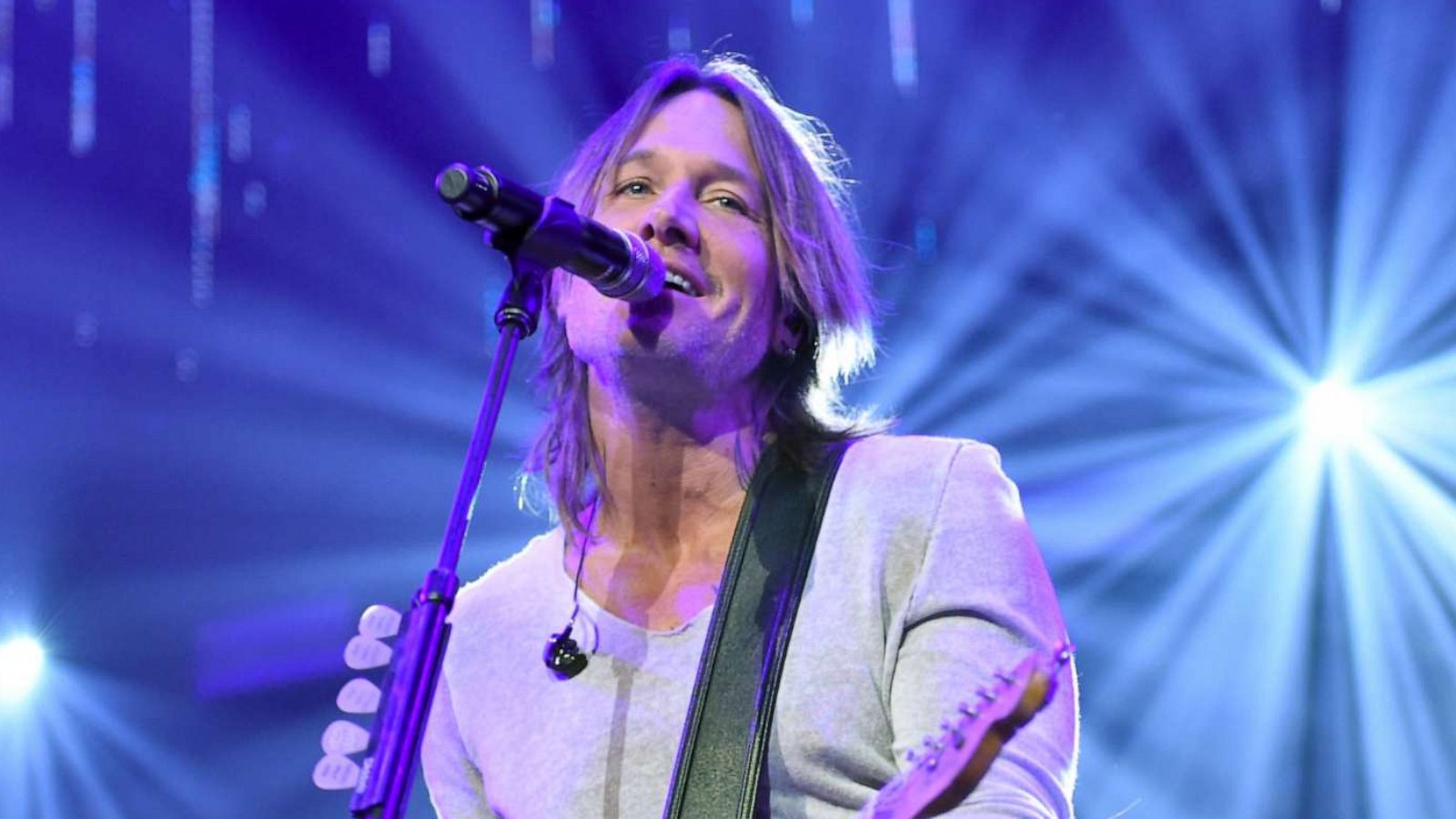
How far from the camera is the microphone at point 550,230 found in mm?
1348

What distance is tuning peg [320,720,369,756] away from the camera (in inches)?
53.4

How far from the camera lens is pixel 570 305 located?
2227mm

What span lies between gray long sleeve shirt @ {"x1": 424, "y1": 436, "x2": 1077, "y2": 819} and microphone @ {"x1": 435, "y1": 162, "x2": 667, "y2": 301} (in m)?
0.56

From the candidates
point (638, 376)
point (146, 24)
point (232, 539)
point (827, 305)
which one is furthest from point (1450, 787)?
point (146, 24)

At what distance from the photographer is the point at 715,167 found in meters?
2.35

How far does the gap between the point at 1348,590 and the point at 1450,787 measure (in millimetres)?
724

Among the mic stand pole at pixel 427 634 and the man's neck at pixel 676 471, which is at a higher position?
the man's neck at pixel 676 471

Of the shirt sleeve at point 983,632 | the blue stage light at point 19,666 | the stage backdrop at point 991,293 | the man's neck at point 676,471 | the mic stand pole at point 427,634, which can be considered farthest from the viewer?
the blue stage light at point 19,666

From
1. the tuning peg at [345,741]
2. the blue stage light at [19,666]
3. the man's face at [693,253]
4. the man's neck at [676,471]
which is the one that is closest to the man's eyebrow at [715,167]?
the man's face at [693,253]

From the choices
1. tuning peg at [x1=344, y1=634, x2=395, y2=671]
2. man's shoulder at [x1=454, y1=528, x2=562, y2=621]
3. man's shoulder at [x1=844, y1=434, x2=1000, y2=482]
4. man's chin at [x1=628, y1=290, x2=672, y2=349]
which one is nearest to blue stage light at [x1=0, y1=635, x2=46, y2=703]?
man's shoulder at [x1=454, y1=528, x2=562, y2=621]

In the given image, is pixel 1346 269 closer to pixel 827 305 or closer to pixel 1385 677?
pixel 1385 677

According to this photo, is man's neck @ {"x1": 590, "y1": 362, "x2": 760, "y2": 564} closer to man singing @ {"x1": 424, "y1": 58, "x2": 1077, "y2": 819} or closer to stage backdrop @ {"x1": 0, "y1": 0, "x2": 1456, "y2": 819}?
man singing @ {"x1": 424, "y1": 58, "x2": 1077, "y2": 819}

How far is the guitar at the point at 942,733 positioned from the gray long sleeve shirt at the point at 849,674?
1.22ft

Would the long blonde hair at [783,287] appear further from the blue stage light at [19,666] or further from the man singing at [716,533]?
the blue stage light at [19,666]
